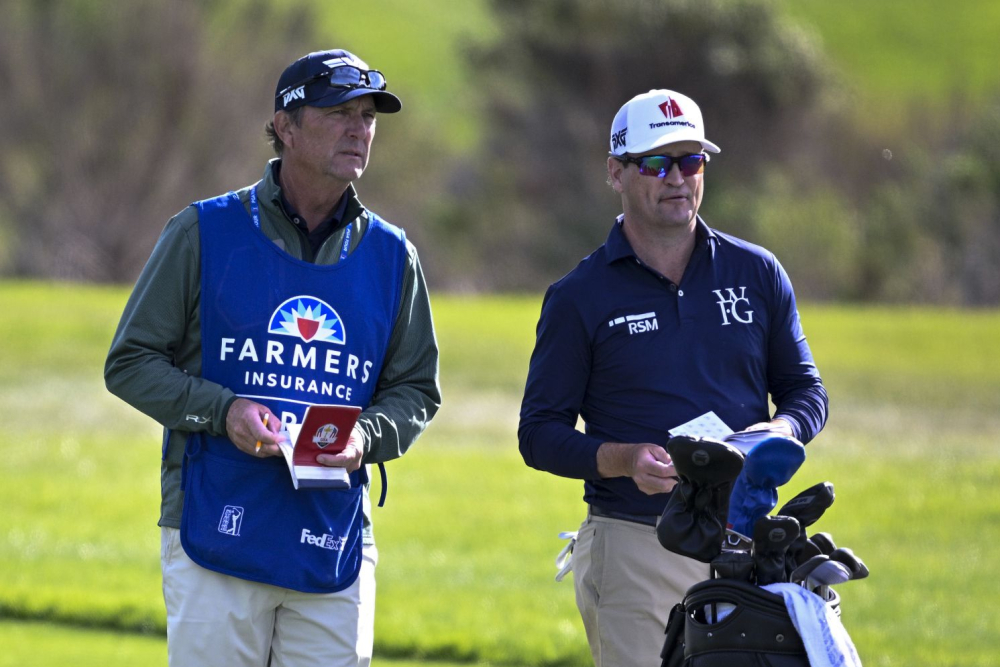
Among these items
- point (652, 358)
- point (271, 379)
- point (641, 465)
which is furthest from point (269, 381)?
point (652, 358)

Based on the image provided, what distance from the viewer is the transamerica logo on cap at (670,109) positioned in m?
4.61

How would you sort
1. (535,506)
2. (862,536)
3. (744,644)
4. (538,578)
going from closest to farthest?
(744,644) → (538,578) → (862,536) → (535,506)

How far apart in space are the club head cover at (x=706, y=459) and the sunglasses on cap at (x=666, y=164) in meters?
1.39

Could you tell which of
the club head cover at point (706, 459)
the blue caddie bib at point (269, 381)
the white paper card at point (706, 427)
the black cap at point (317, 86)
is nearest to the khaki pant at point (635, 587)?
the white paper card at point (706, 427)

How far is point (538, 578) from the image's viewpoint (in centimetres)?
1151

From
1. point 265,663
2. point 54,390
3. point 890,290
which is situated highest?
point 890,290

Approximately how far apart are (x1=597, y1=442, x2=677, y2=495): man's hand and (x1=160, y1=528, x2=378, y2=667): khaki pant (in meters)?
0.78

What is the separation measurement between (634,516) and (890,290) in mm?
34652

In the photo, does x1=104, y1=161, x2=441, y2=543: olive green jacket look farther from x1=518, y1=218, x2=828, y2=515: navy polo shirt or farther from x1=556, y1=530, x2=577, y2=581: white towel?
x1=556, y1=530, x2=577, y2=581: white towel

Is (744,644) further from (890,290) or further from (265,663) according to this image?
(890,290)

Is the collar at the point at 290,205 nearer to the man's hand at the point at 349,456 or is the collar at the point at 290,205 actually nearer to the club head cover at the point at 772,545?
the man's hand at the point at 349,456

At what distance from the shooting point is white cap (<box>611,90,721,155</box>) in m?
4.58

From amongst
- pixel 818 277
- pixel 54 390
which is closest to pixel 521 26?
pixel 818 277

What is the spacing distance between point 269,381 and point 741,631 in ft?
5.17
